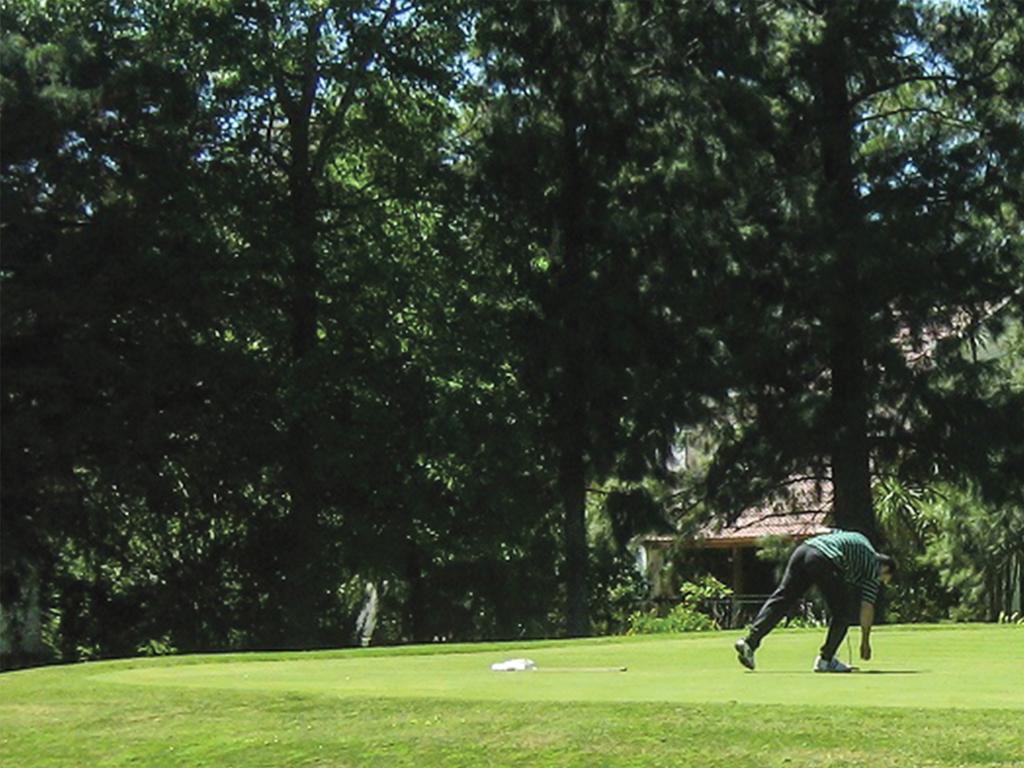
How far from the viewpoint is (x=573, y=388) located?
3744 cm

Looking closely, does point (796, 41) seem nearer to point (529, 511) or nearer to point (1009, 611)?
point (529, 511)

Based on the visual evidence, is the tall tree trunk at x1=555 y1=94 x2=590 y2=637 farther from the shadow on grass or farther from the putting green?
the shadow on grass

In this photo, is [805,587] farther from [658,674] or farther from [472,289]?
[472,289]

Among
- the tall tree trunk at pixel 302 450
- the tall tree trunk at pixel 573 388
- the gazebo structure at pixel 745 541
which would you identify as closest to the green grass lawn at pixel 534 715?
the tall tree trunk at pixel 302 450

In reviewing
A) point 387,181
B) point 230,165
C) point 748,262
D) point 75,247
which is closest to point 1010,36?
point 748,262

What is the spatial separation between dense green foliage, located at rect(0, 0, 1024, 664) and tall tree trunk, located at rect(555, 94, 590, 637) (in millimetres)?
64

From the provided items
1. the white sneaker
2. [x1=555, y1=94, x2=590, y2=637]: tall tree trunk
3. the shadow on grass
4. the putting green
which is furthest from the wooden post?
the white sneaker

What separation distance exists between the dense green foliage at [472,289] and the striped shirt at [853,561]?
1970 cm

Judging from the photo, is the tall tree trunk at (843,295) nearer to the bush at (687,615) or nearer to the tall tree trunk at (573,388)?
the bush at (687,615)

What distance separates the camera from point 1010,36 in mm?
38750

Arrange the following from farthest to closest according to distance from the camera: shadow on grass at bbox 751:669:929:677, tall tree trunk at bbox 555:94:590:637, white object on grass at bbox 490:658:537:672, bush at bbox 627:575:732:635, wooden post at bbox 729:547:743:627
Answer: wooden post at bbox 729:547:743:627 < bush at bbox 627:575:732:635 < tall tree trunk at bbox 555:94:590:637 < white object on grass at bbox 490:658:537:672 < shadow on grass at bbox 751:669:929:677

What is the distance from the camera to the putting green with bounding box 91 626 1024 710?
46.3ft

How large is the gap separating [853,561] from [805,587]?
0.44 m

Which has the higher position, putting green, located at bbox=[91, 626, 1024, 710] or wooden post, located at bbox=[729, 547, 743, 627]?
wooden post, located at bbox=[729, 547, 743, 627]
